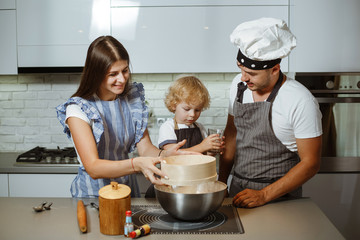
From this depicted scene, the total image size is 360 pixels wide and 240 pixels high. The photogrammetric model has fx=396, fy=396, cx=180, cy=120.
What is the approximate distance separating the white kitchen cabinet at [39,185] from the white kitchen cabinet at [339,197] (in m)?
1.77

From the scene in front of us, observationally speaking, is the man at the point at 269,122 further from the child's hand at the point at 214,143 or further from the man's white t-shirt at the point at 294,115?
the child's hand at the point at 214,143

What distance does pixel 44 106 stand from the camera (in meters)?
3.53

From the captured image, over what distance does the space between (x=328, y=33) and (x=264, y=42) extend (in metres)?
1.24

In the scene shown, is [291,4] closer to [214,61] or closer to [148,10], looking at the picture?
[214,61]

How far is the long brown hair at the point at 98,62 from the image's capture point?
5.93 ft

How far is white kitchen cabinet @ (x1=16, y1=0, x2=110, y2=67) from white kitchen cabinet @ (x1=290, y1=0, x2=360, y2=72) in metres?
1.43

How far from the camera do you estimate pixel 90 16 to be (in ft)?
9.82

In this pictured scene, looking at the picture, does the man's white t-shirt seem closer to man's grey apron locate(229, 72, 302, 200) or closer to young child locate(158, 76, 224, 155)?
man's grey apron locate(229, 72, 302, 200)

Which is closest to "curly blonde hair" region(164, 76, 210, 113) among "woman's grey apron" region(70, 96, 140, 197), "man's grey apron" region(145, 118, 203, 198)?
"man's grey apron" region(145, 118, 203, 198)

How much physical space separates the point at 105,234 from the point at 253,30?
3.56 ft

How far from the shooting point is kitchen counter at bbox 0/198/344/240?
136 cm

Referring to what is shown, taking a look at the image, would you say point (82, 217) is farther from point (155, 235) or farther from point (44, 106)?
point (44, 106)

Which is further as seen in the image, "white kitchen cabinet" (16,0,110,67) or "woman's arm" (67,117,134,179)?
"white kitchen cabinet" (16,0,110,67)

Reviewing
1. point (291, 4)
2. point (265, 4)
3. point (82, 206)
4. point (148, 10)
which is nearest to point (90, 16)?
point (148, 10)
